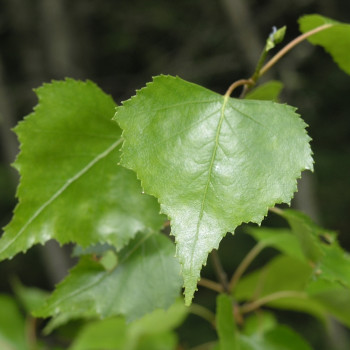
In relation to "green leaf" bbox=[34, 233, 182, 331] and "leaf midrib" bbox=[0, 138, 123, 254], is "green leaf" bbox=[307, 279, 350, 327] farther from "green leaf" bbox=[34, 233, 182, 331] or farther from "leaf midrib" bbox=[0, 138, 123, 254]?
"leaf midrib" bbox=[0, 138, 123, 254]

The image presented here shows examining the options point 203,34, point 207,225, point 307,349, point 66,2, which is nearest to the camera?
point 207,225

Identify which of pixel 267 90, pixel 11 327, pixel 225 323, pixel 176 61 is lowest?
pixel 176 61

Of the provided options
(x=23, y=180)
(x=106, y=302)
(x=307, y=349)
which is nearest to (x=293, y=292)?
(x=307, y=349)

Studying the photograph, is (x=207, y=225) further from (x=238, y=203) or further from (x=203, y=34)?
(x=203, y=34)

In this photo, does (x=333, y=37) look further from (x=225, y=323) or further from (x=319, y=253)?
(x=225, y=323)

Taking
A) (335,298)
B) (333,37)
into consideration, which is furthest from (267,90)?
(335,298)

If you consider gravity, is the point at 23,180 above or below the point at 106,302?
above
